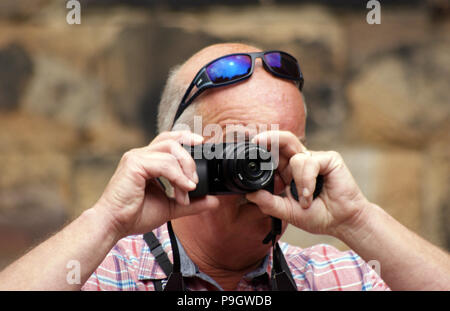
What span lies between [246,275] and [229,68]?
435 millimetres

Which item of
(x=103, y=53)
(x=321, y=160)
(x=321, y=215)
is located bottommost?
(x=321, y=215)

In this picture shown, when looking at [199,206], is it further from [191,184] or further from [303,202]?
[303,202]

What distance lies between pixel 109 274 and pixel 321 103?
111 cm

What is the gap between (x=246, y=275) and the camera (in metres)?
1.08

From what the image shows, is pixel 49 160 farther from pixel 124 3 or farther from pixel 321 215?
pixel 321 215

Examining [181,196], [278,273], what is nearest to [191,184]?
[181,196]

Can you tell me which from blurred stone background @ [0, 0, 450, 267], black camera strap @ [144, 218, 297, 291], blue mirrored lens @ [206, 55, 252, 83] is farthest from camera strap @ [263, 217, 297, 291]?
blurred stone background @ [0, 0, 450, 267]

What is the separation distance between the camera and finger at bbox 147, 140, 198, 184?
91cm

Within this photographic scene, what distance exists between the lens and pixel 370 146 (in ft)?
6.32

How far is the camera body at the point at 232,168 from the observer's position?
89 cm

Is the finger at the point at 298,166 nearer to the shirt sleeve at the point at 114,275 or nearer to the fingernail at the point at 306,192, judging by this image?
the fingernail at the point at 306,192
